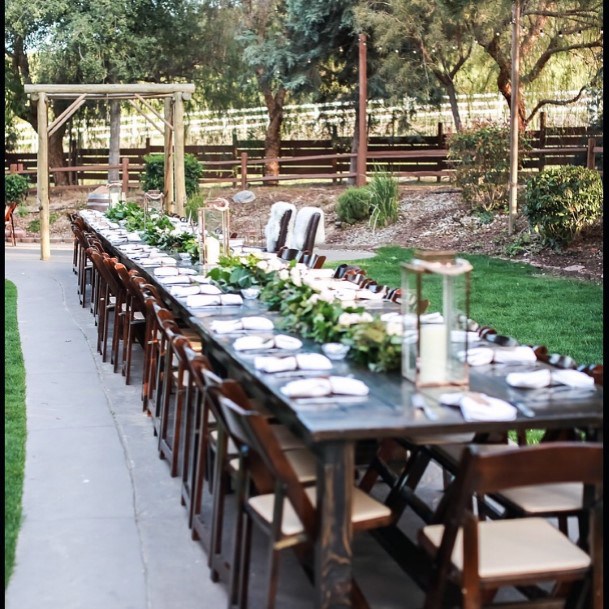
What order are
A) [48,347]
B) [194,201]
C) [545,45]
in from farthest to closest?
[545,45] → [194,201] → [48,347]

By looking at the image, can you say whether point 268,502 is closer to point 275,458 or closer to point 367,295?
point 275,458

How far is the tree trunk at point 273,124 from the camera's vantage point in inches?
1068

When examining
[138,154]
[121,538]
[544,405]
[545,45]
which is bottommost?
[121,538]

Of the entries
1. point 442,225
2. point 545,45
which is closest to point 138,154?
point 545,45

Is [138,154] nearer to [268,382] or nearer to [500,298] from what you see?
[500,298]

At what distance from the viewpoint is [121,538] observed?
4141mm

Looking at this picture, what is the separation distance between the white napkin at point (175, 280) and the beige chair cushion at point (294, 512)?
2.92m

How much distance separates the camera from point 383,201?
58.3 ft

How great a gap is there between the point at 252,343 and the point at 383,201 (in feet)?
45.8

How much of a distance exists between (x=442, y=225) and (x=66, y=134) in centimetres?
1583

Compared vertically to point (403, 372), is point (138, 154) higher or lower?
higher

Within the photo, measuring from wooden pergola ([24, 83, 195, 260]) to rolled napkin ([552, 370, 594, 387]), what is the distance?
1179cm

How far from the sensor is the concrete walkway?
11.8 ft

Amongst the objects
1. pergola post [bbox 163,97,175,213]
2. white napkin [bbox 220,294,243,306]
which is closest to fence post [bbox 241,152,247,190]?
pergola post [bbox 163,97,175,213]
